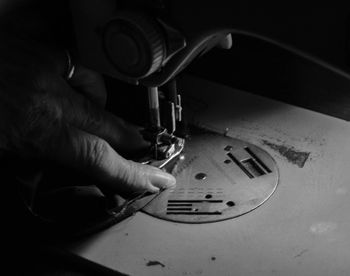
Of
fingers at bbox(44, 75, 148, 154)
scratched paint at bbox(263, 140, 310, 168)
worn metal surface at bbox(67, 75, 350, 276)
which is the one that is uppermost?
scratched paint at bbox(263, 140, 310, 168)

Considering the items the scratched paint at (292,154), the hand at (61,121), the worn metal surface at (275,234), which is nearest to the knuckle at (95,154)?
the hand at (61,121)

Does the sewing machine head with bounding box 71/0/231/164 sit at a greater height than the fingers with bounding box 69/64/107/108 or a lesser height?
lesser

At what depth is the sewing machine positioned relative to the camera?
81 centimetres

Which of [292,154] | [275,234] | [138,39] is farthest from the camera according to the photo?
[292,154]

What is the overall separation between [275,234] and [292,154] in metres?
0.20

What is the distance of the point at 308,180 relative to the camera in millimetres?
1051

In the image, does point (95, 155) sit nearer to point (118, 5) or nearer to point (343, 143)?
point (118, 5)

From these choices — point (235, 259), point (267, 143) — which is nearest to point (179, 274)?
point (235, 259)

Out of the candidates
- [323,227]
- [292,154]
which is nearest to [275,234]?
[323,227]

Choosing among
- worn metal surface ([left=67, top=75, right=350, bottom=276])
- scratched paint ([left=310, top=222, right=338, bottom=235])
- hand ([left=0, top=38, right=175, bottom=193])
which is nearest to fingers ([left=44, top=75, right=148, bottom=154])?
hand ([left=0, top=38, right=175, bottom=193])

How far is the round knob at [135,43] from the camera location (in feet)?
2.57

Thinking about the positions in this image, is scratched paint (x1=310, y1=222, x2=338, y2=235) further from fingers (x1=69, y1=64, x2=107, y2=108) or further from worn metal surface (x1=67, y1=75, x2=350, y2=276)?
fingers (x1=69, y1=64, x2=107, y2=108)

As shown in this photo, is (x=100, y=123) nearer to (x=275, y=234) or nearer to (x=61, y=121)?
(x=61, y=121)

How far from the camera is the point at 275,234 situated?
961 mm
